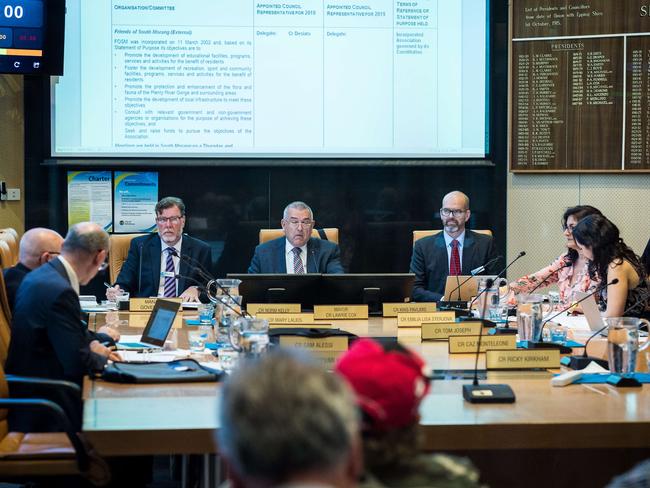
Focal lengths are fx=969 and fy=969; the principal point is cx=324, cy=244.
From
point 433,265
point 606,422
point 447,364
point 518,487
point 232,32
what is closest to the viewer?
point 606,422

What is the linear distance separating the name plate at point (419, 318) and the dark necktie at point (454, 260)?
1603 mm

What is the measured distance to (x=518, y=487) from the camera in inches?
120

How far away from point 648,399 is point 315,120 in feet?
14.8

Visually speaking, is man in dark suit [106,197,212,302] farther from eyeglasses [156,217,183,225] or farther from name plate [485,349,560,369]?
name plate [485,349,560,369]

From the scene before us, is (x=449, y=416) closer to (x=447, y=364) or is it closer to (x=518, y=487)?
(x=518, y=487)

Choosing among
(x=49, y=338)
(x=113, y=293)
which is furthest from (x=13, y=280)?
(x=113, y=293)

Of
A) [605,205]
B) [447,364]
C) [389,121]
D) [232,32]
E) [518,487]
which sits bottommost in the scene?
[518,487]

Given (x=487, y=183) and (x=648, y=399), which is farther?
(x=487, y=183)

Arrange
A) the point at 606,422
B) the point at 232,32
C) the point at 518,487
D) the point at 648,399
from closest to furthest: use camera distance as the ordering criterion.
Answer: the point at 606,422, the point at 648,399, the point at 518,487, the point at 232,32

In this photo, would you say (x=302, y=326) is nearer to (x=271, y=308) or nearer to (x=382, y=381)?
(x=271, y=308)

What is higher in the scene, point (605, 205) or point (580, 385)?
point (605, 205)

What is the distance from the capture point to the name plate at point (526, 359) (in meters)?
3.32

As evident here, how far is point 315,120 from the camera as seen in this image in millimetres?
7031

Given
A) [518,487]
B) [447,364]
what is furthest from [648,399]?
[447,364]
